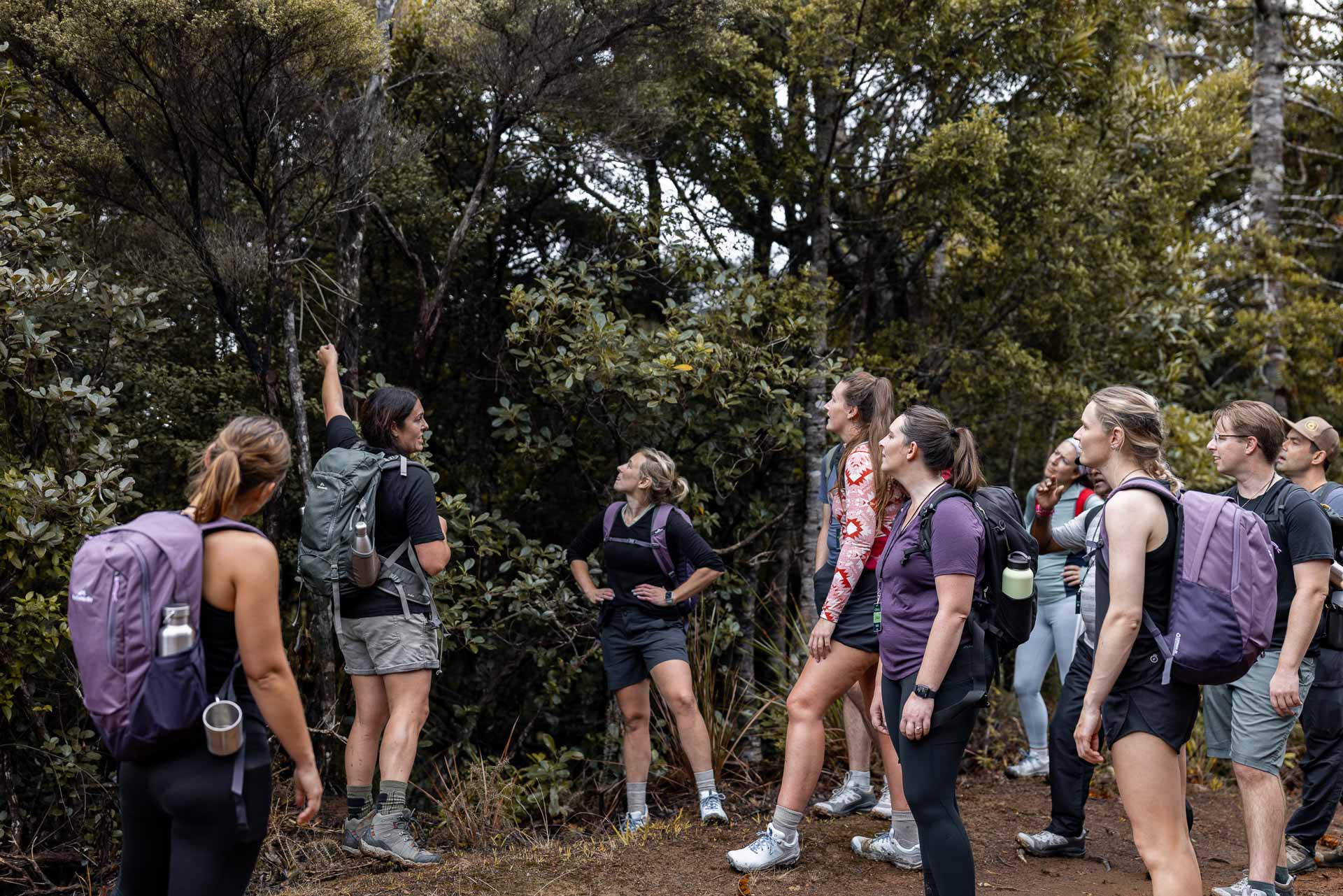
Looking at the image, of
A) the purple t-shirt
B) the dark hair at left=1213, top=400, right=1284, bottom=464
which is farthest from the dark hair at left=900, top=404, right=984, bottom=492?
the dark hair at left=1213, top=400, right=1284, bottom=464

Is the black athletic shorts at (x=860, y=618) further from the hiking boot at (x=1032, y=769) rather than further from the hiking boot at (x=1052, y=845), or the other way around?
the hiking boot at (x=1032, y=769)

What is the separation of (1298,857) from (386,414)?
4948mm

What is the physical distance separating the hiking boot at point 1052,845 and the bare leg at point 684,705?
167 cm

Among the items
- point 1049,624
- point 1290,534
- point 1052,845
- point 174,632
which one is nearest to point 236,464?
point 174,632

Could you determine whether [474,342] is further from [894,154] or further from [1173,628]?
[1173,628]

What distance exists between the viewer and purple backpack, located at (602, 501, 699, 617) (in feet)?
18.3

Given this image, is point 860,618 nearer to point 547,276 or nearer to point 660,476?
point 660,476

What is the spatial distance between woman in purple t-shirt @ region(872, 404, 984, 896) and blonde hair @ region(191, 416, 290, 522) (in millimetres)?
2170

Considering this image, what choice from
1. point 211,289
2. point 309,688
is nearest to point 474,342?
point 211,289

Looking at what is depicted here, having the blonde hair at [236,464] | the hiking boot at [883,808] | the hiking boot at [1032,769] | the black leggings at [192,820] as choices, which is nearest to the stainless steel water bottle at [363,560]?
the blonde hair at [236,464]

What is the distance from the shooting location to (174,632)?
2.63 metres

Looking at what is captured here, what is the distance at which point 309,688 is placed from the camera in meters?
6.94

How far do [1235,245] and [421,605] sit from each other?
423 inches

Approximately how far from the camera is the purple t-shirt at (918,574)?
3.51 meters
